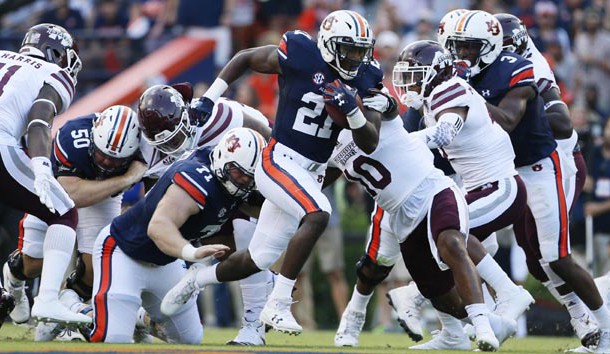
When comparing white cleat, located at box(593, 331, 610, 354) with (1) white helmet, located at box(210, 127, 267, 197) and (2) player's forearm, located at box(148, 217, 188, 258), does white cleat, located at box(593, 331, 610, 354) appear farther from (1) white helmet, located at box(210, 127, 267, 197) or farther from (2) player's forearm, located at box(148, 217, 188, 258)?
(2) player's forearm, located at box(148, 217, 188, 258)

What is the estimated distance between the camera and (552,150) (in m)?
9.44

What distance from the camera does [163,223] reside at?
7969mm

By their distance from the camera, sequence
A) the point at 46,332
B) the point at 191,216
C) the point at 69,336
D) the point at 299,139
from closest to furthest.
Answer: the point at 191,216 → the point at 299,139 → the point at 46,332 → the point at 69,336

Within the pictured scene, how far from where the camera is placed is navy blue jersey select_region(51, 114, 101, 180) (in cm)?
910

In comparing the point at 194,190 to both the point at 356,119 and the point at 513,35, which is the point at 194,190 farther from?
the point at 513,35

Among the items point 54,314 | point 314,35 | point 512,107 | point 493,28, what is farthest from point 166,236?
point 314,35

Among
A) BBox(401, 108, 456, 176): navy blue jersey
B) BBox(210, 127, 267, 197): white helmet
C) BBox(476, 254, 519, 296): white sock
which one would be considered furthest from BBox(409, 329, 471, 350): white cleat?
BBox(210, 127, 267, 197): white helmet

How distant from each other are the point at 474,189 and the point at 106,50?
8409mm

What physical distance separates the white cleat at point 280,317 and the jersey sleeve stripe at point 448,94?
1659mm

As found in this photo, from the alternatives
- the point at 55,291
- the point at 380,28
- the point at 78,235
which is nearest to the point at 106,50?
the point at 380,28

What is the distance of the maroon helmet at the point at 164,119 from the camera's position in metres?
8.60

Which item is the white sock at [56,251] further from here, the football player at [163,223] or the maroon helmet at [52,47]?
the maroon helmet at [52,47]

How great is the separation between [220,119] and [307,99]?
134 centimetres

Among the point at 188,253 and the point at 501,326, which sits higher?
the point at 188,253
